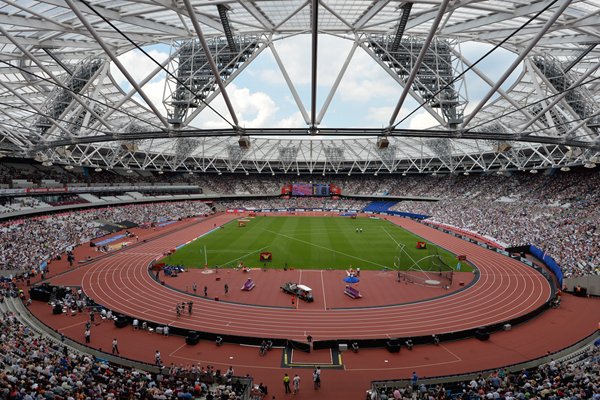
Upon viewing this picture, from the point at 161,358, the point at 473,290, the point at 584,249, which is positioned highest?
the point at 584,249

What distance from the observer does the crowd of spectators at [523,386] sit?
10.9 metres

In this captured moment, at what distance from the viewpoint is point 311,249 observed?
38062mm

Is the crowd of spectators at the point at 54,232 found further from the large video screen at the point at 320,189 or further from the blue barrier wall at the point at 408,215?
the blue barrier wall at the point at 408,215

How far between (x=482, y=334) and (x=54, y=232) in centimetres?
4824

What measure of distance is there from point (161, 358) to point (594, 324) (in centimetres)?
2651

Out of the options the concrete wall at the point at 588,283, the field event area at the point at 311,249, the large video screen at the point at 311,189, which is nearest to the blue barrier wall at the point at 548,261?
the concrete wall at the point at 588,283

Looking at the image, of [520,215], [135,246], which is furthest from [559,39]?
[135,246]

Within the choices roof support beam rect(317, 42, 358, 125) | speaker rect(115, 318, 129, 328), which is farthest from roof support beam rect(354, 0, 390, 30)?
speaker rect(115, 318, 129, 328)

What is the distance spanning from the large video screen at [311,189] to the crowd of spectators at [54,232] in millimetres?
40014

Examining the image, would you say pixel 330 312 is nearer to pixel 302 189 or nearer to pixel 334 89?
pixel 334 89

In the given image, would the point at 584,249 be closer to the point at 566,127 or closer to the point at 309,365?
the point at 566,127

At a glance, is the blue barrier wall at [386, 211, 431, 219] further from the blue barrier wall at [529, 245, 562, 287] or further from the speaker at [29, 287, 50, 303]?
the speaker at [29, 287, 50, 303]

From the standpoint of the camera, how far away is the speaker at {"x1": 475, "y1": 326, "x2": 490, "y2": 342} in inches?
676

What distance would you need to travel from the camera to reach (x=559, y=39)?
1722 cm
